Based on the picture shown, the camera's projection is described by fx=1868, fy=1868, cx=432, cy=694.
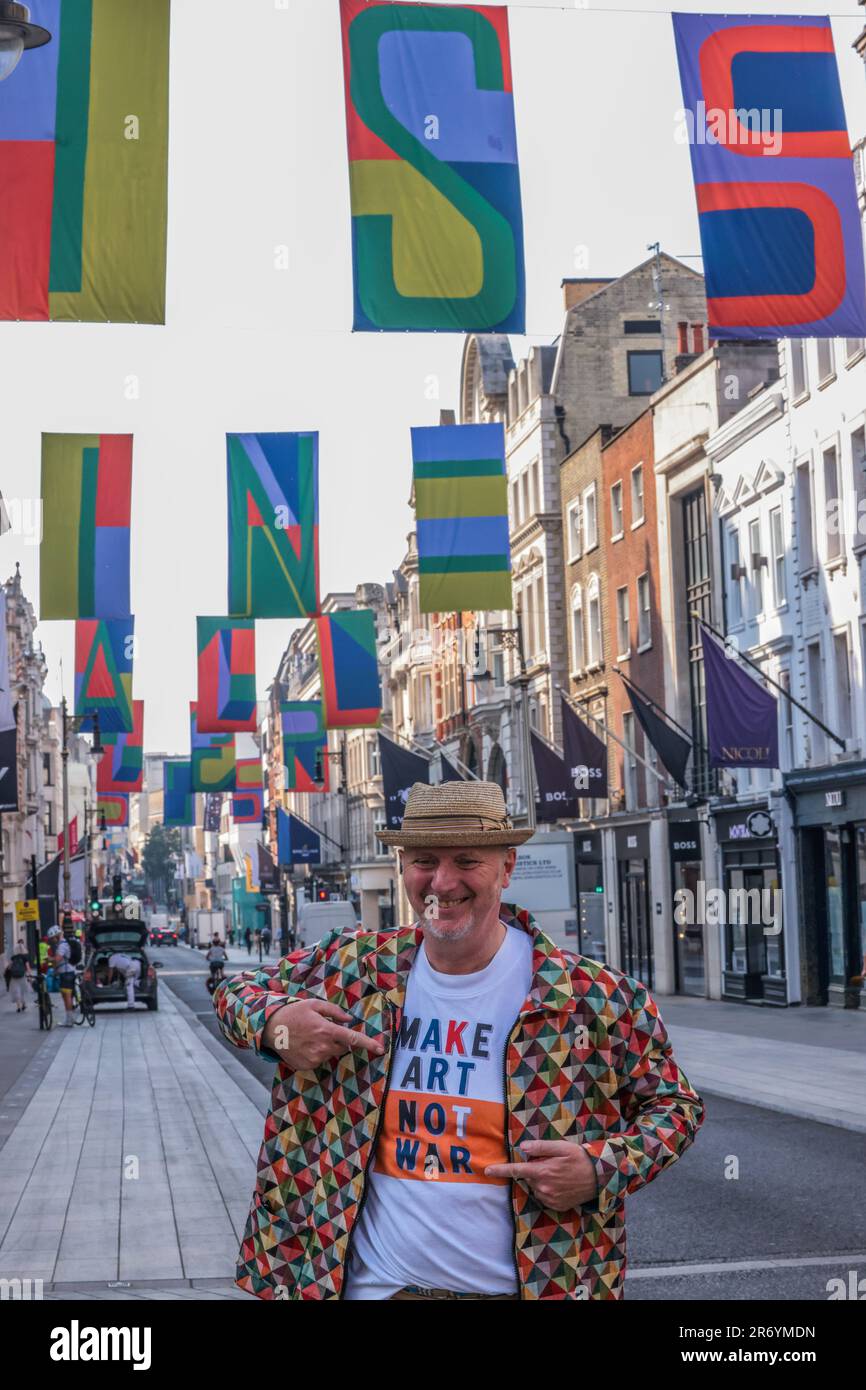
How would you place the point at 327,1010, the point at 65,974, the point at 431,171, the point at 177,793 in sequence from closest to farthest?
the point at 327,1010
the point at 431,171
the point at 65,974
the point at 177,793

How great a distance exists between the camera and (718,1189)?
13.8 metres

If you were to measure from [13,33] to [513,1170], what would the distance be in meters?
7.69

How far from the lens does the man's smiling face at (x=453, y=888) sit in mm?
4434

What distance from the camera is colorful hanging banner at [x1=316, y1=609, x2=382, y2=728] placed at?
→ 35.6 m

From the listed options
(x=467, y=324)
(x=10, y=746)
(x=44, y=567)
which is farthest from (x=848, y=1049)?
(x=10, y=746)

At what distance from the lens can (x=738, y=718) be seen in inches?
1316

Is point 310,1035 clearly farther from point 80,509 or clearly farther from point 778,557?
point 778,557

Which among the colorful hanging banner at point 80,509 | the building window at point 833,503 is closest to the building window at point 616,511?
the building window at point 833,503

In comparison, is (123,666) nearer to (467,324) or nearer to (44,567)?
(44,567)

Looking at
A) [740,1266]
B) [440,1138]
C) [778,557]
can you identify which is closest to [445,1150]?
[440,1138]

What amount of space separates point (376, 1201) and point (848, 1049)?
77.4 ft

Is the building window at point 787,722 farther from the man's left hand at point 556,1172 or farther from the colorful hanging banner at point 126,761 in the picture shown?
the man's left hand at point 556,1172

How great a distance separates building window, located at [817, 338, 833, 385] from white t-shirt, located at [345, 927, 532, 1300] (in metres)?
33.1

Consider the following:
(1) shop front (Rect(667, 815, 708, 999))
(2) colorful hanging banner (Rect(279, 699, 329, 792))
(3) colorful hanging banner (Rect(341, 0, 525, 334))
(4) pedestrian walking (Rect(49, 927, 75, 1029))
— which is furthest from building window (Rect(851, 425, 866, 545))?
(2) colorful hanging banner (Rect(279, 699, 329, 792))
